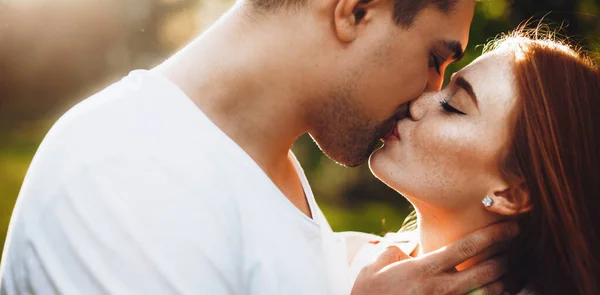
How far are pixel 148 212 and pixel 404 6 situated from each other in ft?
3.24

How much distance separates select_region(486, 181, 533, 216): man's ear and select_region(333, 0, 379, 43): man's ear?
0.66 metres

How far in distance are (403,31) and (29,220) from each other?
1213 mm

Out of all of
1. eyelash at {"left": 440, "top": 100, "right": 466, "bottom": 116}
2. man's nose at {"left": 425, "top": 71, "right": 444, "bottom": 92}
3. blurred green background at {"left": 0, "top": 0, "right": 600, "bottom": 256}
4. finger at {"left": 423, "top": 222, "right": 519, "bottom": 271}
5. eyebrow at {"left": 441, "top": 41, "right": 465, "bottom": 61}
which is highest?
blurred green background at {"left": 0, "top": 0, "right": 600, "bottom": 256}

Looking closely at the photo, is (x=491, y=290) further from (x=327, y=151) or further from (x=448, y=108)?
(x=327, y=151)

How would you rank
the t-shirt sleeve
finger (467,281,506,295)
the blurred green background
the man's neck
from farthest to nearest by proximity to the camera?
the blurred green background < finger (467,281,506,295) < the man's neck < the t-shirt sleeve

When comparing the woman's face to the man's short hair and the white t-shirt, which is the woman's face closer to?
the man's short hair

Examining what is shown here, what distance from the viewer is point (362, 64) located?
2.14 metres

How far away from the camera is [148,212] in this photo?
166 cm

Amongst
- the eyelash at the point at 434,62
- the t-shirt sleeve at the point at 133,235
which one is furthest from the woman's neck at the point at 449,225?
the t-shirt sleeve at the point at 133,235

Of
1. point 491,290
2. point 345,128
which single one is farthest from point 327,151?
point 491,290

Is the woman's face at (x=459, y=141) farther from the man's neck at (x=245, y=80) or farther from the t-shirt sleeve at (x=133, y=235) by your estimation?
the t-shirt sleeve at (x=133, y=235)

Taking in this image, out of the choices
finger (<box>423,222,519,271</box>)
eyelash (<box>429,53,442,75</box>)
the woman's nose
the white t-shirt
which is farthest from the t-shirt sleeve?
eyelash (<box>429,53,442,75</box>)

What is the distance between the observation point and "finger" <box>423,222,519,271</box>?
6.73ft

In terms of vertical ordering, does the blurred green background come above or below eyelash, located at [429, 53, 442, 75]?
above
